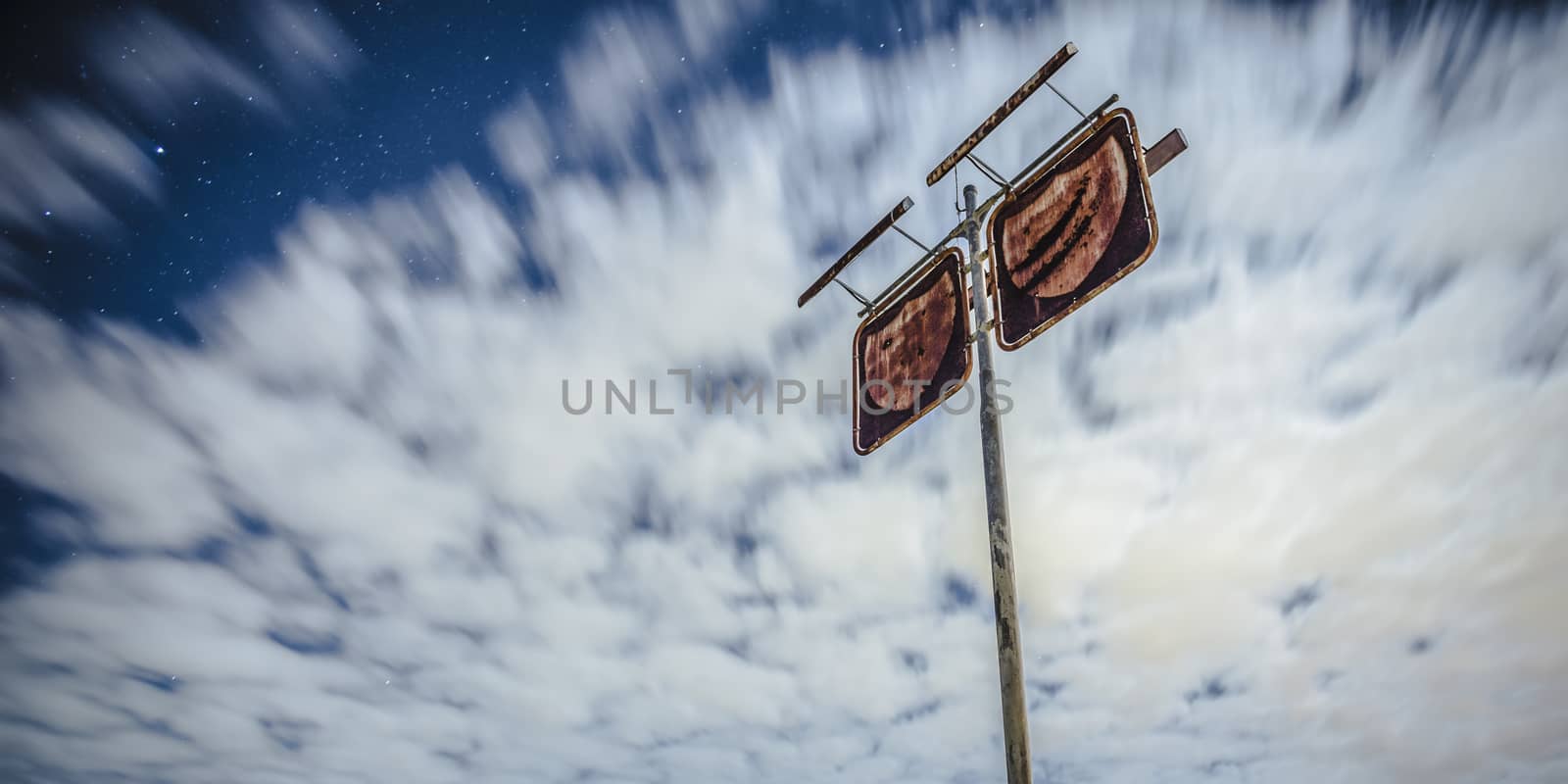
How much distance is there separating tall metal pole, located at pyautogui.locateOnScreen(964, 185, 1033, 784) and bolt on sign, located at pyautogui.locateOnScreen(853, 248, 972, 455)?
0.64m

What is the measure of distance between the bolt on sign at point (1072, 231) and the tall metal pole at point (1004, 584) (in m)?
0.47

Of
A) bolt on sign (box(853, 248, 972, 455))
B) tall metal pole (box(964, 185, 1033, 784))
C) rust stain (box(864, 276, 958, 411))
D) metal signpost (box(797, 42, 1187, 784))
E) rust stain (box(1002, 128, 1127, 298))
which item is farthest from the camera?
rust stain (box(864, 276, 958, 411))

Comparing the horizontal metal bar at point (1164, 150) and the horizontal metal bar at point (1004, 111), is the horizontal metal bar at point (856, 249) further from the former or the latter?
the horizontal metal bar at point (1164, 150)

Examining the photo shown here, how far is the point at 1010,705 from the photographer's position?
13.0 feet

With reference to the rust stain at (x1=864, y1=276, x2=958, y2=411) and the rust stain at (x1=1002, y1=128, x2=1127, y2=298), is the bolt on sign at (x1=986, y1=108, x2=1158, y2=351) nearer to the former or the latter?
the rust stain at (x1=1002, y1=128, x2=1127, y2=298)

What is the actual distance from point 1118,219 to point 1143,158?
23.9 inches

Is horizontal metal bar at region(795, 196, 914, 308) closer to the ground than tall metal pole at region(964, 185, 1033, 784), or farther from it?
farther from it

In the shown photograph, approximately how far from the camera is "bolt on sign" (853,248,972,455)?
614 cm

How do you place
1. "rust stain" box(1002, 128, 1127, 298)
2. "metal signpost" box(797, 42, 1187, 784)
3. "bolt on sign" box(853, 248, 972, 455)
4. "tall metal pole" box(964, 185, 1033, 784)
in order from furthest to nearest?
"bolt on sign" box(853, 248, 972, 455) → "rust stain" box(1002, 128, 1127, 298) → "metal signpost" box(797, 42, 1187, 784) → "tall metal pole" box(964, 185, 1033, 784)

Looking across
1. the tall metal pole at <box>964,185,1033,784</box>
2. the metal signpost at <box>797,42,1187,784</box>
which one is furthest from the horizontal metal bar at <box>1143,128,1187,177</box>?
the tall metal pole at <box>964,185,1033,784</box>

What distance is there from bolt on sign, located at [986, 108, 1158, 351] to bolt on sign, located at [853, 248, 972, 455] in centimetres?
55

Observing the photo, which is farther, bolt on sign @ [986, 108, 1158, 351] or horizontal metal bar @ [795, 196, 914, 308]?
horizontal metal bar @ [795, 196, 914, 308]

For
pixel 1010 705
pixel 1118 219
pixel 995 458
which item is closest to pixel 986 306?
pixel 1118 219

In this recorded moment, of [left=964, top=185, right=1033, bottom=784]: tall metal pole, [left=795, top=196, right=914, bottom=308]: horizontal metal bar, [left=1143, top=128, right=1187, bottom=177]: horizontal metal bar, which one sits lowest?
[left=964, top=185, right=1033, bottom=784]: tall metal pole
